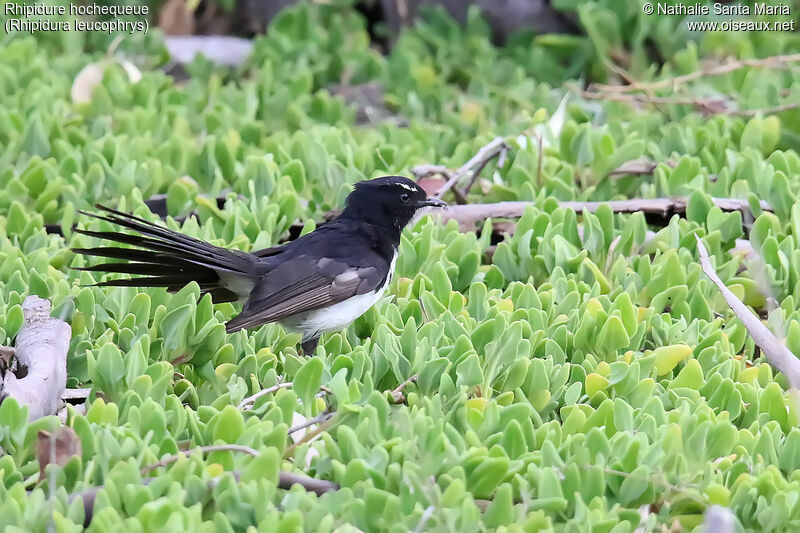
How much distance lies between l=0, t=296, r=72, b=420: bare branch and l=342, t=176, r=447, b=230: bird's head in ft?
4.89

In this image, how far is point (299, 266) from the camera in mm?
4734

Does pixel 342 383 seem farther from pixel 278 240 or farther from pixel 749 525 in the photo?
pixel 278 240

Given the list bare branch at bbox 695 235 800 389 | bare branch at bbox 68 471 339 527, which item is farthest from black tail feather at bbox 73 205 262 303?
bare branch at bbox 695 235 800 389

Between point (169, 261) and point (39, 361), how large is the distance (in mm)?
765

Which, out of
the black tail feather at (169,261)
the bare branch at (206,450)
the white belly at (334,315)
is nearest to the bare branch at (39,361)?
the black tail feather at (169,261)

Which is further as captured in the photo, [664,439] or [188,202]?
[188,202]

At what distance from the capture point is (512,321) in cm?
437

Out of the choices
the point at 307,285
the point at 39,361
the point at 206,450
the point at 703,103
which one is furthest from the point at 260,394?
the point at 703,103

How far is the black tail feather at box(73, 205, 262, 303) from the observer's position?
4.22 m

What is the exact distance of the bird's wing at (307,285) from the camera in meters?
4.51

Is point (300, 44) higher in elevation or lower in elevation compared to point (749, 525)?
higher

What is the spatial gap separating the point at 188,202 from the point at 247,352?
1.52 metres

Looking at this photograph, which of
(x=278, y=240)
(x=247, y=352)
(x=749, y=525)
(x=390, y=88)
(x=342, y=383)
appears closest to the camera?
(x=749, y=525)

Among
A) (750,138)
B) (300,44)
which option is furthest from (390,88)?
(750,138)
